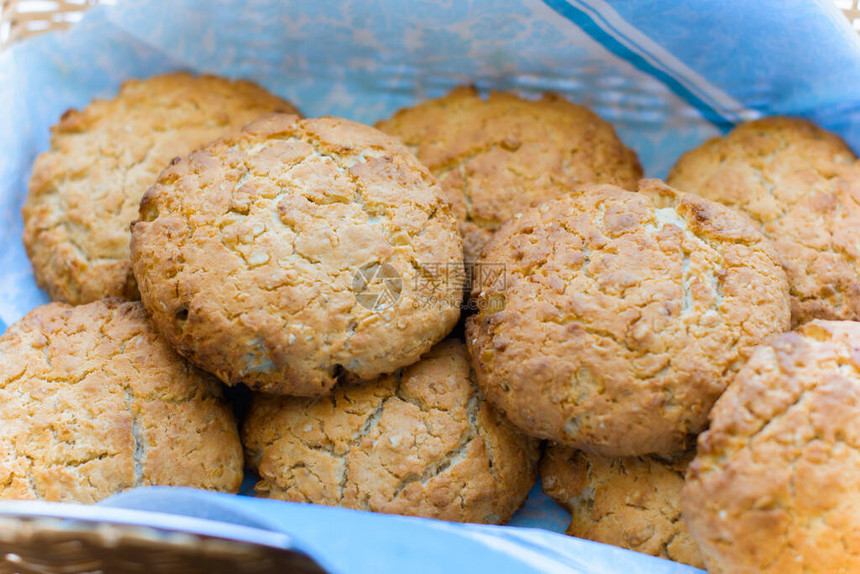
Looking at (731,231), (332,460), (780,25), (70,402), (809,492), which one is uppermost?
(780,25)

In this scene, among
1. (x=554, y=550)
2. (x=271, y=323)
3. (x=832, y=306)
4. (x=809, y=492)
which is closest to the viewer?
(x=809, y=492)

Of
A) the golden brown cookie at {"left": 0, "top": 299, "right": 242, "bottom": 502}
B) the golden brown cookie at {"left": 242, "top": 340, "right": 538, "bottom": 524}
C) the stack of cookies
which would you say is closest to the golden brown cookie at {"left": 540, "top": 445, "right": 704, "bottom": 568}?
the stack of cookies

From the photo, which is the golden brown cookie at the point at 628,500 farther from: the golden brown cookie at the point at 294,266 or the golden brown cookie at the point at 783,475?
the golden brown cookie at the point at 294,266

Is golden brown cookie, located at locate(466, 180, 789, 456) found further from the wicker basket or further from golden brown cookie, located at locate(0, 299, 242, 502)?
the wicker basket

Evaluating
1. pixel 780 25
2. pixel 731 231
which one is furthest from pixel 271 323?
pixel 780 25

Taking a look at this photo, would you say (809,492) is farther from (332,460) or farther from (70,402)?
(70,402)

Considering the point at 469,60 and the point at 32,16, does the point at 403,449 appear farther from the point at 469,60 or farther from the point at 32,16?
the point at 32,16
